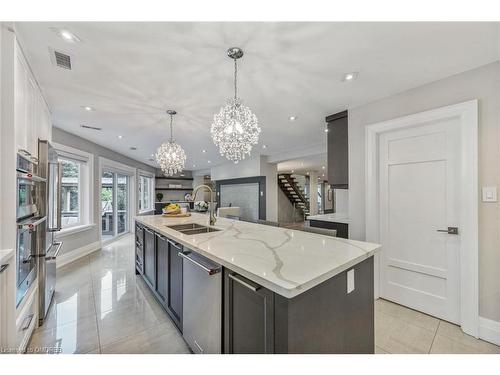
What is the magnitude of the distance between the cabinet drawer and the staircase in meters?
8.09

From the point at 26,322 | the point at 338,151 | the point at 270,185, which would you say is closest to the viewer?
the point at 26,322

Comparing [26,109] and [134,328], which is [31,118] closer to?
[26,109]

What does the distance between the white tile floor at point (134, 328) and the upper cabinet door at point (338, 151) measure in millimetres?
1626

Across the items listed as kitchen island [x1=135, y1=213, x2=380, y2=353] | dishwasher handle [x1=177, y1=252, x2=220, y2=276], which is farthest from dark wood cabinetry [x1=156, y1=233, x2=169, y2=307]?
dishwasher handle [x1=177, y1=252, x2=220, y2=276]

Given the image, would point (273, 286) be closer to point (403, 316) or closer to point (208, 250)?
point (208, 250)

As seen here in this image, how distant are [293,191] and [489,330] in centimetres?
780

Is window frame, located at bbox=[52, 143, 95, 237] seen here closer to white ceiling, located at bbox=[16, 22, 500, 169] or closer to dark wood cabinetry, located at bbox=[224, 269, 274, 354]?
white ceiling, located at bbox=[16, 22, 500, 169]

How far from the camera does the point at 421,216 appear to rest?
2270 millimetres

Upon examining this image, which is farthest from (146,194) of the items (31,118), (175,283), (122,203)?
(175,283)

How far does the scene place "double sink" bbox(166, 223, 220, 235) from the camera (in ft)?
7.93
